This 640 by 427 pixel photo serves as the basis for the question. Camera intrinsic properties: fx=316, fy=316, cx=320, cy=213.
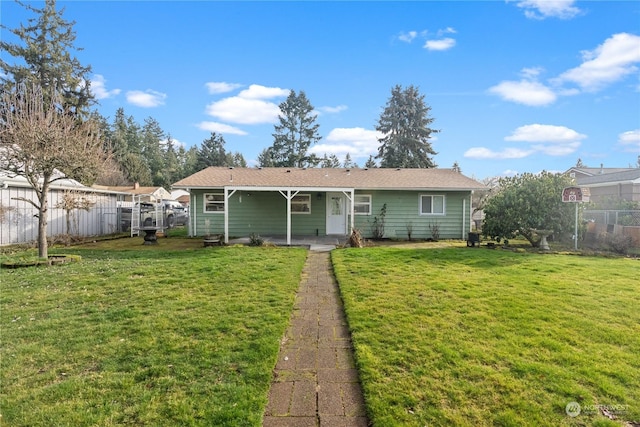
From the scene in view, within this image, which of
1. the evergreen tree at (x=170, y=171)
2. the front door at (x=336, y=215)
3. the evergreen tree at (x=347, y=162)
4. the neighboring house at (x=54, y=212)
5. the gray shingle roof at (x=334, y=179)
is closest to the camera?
the neighboring house at (x=54, y=212)

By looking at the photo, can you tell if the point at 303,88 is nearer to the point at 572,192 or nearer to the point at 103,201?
the point at 103,201

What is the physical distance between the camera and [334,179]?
1588 cm

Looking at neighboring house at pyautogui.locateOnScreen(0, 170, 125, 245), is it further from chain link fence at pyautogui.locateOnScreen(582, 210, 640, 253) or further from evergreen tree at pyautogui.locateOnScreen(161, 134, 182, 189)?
evergreen tree at pyautogui.locateOnScreen(161, 134, 182, 189)

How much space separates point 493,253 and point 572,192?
3862 mm

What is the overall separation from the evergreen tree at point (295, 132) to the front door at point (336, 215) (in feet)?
74.5

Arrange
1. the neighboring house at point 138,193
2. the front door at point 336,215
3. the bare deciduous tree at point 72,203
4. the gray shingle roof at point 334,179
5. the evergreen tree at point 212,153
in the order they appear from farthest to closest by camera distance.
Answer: the evergreen tree at point 212,153, the neighboring house at point 138,193, the front door at point 336,215, the gray shingle roof at point 334,179, the bare deciduous tree at point 72,203

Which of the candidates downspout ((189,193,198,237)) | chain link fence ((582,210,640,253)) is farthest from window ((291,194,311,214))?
chain link fence ((582,210,640,253))

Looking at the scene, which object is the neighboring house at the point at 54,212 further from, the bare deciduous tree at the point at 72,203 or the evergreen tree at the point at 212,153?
the evergreen tree at the point at 212,153

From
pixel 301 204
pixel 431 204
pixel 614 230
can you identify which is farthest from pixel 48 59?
pixel 614 230

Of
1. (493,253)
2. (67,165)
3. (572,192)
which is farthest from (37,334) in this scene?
(572,192)

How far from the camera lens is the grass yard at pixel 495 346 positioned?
2.59m

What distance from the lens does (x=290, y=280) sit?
675 cm

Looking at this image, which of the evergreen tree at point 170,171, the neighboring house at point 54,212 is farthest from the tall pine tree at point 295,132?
the neighboring house at point 54,212

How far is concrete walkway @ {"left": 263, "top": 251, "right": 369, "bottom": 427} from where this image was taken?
254 centimetres
